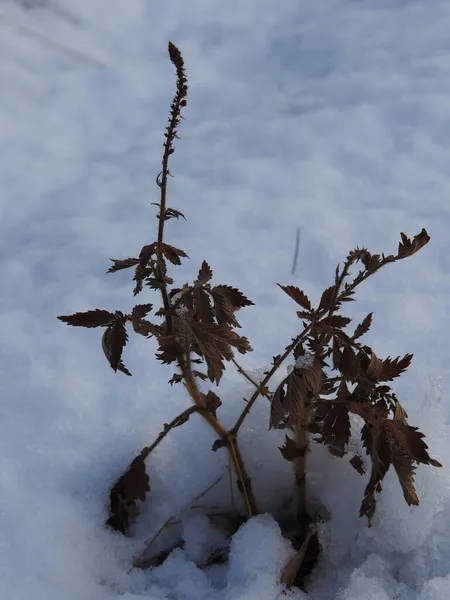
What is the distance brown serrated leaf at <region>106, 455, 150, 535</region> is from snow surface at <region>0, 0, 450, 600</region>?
5 centimetres

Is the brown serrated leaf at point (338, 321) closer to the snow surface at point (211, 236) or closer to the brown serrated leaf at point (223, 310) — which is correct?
the brown serrated leaf at point (223, 310)

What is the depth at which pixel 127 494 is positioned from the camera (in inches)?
75.4

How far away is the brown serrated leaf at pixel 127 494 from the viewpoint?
190 cm

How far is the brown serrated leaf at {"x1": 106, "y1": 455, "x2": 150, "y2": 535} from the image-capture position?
1.90 meters

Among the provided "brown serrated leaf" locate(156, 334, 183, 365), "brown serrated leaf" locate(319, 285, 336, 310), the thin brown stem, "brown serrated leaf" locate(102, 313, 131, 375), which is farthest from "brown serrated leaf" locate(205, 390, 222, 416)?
"brown serrated leaf" locate(319, 285, 336, 310)

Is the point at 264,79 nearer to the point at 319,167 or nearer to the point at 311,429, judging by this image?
the point at 319,167

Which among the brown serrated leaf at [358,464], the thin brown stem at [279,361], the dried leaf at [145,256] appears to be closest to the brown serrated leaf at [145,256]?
the dried leaf at [145,256]

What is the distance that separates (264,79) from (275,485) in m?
3.09

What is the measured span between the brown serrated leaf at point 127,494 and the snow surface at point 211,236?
0.15 feet

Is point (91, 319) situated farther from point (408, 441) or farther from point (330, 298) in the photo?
point (408, 441)

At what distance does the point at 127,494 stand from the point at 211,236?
1513 millimetres

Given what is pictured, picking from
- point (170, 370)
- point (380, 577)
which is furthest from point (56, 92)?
point (380, 577)

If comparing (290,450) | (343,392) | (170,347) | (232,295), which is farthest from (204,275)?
(290,450)

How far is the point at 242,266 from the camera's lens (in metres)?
2.96
